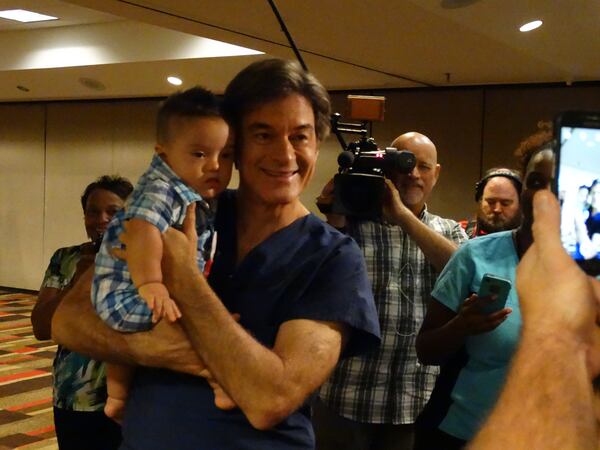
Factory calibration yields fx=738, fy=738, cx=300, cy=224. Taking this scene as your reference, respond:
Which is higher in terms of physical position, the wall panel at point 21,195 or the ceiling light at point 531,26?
the ceiling light at point 531,26

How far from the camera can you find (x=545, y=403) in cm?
80

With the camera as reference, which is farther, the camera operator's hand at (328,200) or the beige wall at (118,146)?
the beige wall at (118,146)

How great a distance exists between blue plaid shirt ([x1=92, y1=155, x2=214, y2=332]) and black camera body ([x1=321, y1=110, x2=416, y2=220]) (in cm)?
79

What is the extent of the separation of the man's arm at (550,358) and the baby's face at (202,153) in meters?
0.89

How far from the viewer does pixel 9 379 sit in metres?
5.61

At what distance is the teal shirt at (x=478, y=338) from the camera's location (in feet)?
5.93

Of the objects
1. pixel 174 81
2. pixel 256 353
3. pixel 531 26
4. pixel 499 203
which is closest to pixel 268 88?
pixel 256 353

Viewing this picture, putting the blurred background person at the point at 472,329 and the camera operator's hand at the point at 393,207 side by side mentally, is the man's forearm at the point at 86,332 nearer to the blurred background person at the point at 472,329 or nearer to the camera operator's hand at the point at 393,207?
the blurred background person at the point at 472,329

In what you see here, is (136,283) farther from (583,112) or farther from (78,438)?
(78,438)

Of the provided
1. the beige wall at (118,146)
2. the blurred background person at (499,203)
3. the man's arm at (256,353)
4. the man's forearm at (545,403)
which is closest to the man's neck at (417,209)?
the blurred background person at (499,203)

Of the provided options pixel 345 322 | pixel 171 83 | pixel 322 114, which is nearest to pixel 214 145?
pixel 322 114

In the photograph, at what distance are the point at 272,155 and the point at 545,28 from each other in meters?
3.48

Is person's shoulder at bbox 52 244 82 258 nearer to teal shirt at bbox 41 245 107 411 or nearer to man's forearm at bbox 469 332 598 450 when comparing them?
teal shirt at bbox 41 245 107 411

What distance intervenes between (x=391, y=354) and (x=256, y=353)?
1240mm
